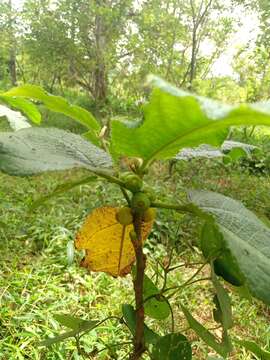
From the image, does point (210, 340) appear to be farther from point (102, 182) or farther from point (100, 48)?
point (100, 48)

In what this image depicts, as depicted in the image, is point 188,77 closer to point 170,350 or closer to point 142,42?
point 142,42

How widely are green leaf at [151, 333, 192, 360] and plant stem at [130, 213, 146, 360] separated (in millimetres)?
26

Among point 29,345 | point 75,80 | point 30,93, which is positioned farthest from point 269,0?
point 30,93

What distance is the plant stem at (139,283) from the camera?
1.36 feet

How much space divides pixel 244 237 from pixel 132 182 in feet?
0.36

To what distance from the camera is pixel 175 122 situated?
12.2 inches

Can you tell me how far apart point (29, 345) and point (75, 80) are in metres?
6.22

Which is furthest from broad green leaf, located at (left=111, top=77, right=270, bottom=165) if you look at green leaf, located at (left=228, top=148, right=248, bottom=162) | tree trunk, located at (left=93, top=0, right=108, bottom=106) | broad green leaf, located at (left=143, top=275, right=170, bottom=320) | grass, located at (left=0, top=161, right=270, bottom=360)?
tree trunk, located at (left=93, top=0, right=108, bottom=106)

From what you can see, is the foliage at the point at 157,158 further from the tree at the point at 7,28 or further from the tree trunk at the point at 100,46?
the tree at the point at 7,28

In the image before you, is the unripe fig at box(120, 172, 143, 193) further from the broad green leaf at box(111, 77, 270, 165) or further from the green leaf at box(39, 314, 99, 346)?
the green leaf at box(39, 314, 99, 346)

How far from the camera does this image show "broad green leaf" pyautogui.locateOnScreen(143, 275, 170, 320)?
0.56m

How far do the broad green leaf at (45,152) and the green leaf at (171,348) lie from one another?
0.22 meters

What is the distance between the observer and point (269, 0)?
5.06 meters

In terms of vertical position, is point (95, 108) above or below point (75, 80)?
below
